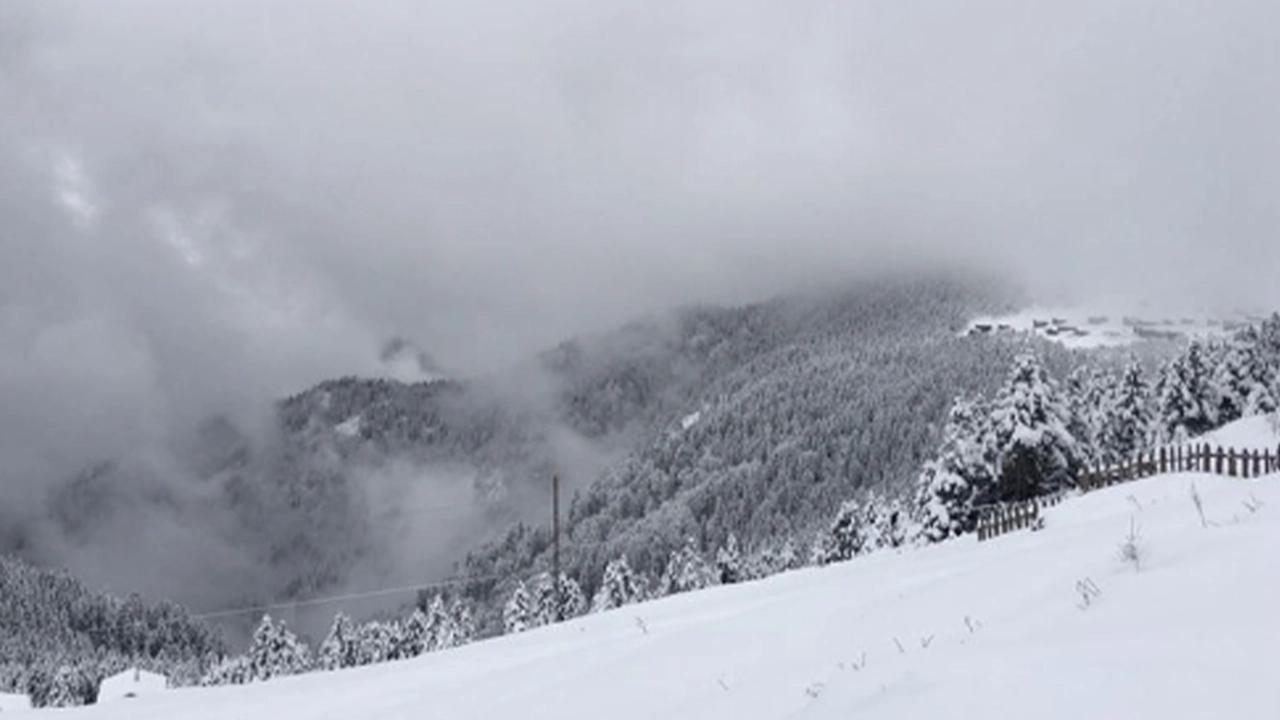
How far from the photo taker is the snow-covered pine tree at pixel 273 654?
98.9 metres

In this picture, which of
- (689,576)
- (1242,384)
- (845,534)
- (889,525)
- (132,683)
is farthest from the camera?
(689,576)

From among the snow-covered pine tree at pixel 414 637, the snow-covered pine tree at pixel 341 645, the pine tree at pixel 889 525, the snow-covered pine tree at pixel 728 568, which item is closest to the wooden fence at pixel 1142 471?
the pine tree at pixel 889 525

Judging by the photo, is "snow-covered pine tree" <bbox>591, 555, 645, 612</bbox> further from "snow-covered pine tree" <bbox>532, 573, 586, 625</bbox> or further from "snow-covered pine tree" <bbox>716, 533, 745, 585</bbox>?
"snow-covered pine tree" <bbox>716, 533, 745, 585</bbox>

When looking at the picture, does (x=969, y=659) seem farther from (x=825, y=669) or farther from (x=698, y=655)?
(x=698, y=655)

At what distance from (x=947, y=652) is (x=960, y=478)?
4284 cm

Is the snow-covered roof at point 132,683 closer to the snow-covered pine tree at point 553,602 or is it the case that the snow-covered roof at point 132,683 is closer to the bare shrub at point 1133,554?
the snow-covered pine tree at point 553,602

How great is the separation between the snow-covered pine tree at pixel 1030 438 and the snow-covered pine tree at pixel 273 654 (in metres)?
69.6

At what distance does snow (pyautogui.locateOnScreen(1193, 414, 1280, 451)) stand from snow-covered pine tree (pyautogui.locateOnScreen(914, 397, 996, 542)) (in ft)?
25.1

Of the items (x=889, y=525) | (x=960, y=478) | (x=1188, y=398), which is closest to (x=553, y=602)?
(x=889, y=525)

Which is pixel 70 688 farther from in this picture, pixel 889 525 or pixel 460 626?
pixel 889 525

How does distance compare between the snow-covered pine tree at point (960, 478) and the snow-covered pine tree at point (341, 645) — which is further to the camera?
the snow-covered pine tree at point (341, 645)

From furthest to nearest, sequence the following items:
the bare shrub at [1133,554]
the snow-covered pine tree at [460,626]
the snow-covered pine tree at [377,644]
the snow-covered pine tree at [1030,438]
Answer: the snow-covered pine tree at [377,644]
the snow-covered pine tree at [460,626]
the snow-covered pine tree at [1030,438]
the bare shrub at [1133,554]

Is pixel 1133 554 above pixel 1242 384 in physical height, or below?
below

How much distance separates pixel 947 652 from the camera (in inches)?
263
